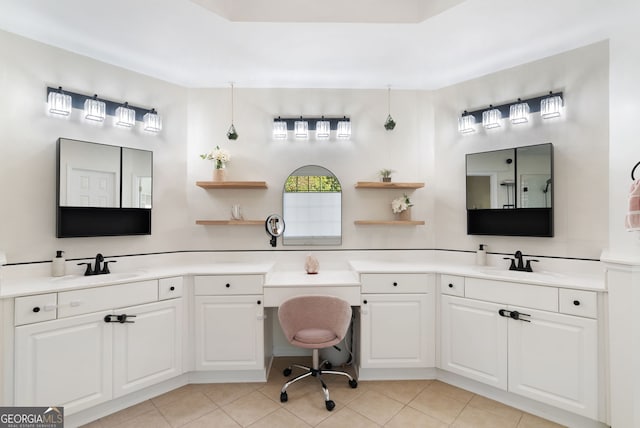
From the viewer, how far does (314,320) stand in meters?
2.22

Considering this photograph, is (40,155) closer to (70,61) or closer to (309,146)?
(70,61)

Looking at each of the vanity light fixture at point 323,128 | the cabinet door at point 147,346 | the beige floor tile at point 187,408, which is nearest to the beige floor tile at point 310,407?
the beige floor tile at point 187,408

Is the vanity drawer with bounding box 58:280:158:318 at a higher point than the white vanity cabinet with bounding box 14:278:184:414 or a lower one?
higher

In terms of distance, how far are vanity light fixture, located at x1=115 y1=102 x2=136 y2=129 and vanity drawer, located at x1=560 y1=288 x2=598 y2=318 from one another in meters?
3.63

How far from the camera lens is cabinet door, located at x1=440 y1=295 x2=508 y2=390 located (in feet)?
6.77

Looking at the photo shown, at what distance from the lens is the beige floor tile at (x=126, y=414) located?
6.25 ft

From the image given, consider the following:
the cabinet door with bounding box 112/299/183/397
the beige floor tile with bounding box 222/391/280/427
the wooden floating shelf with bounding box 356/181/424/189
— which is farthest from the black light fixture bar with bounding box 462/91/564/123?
the cabinet door with bounding box 112/299/183/397

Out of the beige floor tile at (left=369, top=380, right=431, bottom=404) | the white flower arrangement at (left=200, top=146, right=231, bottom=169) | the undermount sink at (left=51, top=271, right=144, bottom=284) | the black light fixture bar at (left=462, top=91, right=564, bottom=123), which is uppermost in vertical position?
the black light fixture bar at (left=462, top=91, right=564, bottom=123)

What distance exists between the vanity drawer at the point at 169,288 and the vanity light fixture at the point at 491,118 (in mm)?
3037

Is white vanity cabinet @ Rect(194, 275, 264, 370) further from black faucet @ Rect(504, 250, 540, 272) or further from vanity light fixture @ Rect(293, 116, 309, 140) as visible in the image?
black faucet @ Rect(504, 250, 540, 272)

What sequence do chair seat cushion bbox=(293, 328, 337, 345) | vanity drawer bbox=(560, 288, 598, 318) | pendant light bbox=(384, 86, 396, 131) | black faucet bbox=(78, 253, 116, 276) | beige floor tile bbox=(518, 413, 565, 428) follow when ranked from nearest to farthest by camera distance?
vanity drawer bbox=(560, 288, 598, 318) < beige floor tile bbox=(518, 413, 565, 428) < chair seat cushion bbox=(293, 328, 337, 345) < black faucet bbox=(78, 253, 116, 276) < pendant light bbox=(384, 86, 396, 131)

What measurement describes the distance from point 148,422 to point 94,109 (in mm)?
2433

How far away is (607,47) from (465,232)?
1742 mm

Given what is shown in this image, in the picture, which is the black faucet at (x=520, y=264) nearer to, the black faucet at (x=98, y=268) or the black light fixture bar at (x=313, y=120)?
the black light fixture bar at (x=313, y=120)
